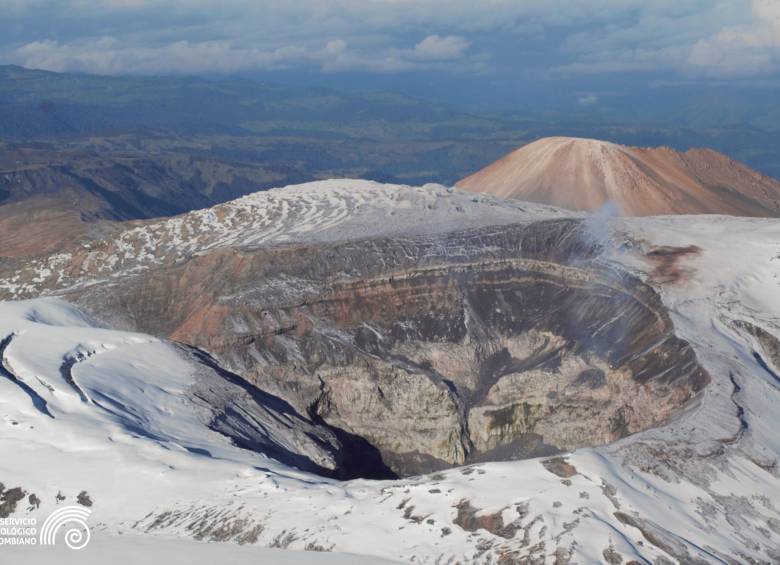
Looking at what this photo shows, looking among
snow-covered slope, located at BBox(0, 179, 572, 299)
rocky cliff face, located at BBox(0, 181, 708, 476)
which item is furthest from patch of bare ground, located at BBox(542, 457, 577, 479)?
snow-covered slope, located at BBox(0, 179, 572, 299)

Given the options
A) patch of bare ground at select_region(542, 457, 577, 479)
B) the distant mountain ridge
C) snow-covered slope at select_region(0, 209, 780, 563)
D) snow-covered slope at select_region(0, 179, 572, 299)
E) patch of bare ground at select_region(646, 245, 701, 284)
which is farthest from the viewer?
the distant mountain ridge

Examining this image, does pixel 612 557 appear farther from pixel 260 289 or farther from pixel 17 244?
pixel 17 244

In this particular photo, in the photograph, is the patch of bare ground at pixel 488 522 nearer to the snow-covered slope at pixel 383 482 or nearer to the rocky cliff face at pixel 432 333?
the snow-covered slope at pixel 383 482

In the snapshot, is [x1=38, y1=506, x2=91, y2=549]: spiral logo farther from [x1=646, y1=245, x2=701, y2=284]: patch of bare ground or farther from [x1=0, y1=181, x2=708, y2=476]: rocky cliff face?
[x1=646, y1=245, x2=701, y2=284]: patch of bare ground

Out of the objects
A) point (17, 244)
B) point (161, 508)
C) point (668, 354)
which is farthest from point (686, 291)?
point (17, 244)

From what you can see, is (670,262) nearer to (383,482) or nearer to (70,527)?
(383,482)

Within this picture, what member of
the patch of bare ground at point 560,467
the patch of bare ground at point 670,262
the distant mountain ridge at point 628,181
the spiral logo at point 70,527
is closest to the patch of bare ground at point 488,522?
the patch of bare ground at point 560,467
